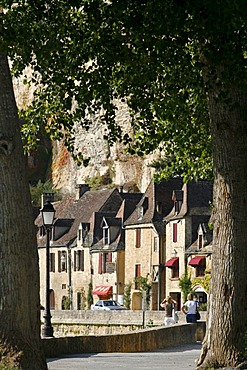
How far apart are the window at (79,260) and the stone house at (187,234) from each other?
13.8 metres

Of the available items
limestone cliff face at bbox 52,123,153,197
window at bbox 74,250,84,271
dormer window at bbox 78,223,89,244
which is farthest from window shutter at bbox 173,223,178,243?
limestone cliff face at bbox 52,123,153,197

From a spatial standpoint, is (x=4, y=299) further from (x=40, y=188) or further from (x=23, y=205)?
(x=40, y=188)

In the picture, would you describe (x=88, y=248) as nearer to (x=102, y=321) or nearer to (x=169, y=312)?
(x=102, y=321)

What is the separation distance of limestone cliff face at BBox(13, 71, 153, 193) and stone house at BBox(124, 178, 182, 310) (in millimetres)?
32154

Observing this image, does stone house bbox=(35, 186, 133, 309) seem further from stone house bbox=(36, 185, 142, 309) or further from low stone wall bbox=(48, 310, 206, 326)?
low stone wall bbox=(48, 310, 206, 326)

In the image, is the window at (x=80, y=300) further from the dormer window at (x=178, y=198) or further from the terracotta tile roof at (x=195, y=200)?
the dormer window at (x=178, y=198)

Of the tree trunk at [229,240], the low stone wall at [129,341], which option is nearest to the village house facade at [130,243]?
the low stone wall at [129,341]

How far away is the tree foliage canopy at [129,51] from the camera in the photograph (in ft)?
54.5

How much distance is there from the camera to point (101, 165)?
131 metres

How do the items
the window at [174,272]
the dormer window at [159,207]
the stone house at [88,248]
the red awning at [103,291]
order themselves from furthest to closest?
the stone house at [88,248]
the red awning at [103,291]
the dormer window at [159,207]
the window at [174,272]

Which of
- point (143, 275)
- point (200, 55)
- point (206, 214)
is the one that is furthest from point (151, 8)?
point (143, 275)

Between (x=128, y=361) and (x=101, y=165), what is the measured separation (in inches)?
4296

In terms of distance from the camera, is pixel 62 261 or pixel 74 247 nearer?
pixel 74 247

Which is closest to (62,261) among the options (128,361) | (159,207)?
(159,207)
